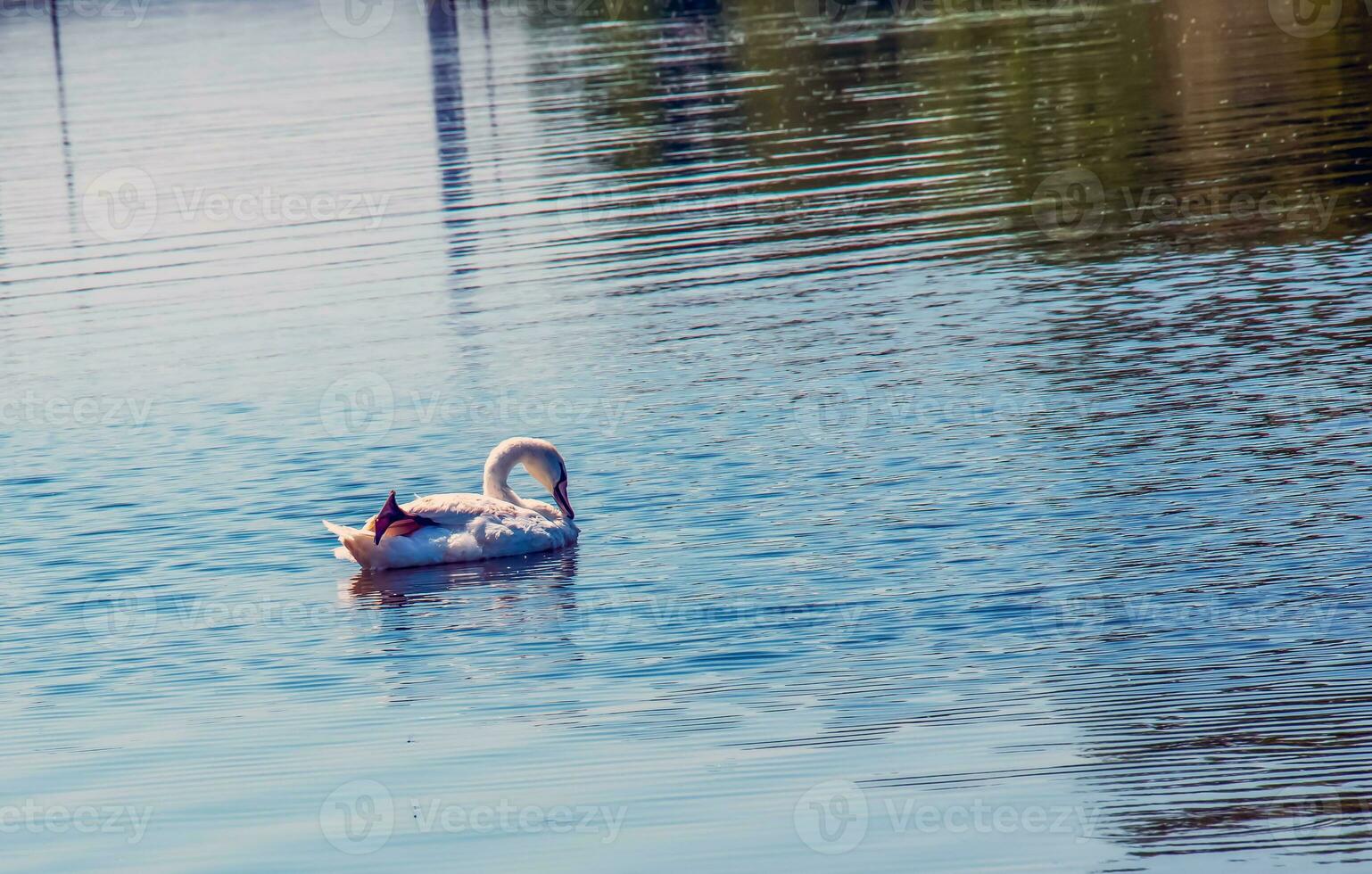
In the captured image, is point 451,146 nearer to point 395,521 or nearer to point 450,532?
point 450,532

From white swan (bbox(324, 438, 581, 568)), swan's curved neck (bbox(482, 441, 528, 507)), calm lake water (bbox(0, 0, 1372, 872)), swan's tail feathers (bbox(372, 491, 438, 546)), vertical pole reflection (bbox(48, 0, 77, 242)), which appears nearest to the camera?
calm lake water (bbox(0, 0, 1372, 872))

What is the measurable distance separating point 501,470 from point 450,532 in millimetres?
1058

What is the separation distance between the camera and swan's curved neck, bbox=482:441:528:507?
15.0 m

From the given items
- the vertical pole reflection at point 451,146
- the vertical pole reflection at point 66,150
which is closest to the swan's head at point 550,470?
the vertical pole reflection at point 451,146

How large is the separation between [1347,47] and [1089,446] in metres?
30.0

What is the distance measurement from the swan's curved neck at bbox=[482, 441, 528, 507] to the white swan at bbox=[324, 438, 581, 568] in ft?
1.42

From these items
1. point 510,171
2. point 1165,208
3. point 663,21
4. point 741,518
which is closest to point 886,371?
Answer: point 741,518

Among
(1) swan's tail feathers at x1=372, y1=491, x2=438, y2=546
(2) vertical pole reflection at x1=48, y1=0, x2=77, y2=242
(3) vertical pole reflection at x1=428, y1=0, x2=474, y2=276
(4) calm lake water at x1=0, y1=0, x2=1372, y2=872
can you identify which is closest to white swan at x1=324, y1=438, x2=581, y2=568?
(1) swan's tail feathers at x1=372, y1=491, x2=438, y2=546

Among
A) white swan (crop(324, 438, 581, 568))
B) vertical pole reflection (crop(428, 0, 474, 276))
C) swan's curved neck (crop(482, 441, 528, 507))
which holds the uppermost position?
vertical pole reflection (crop(428, 0, 474, 276))

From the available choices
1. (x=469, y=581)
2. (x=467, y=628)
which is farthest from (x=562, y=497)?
(x=467, y=628)

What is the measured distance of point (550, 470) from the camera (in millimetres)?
14672

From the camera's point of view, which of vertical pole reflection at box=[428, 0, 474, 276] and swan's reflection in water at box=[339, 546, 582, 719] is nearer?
swan's reflection in water at box=[339, 546, 582, 719]

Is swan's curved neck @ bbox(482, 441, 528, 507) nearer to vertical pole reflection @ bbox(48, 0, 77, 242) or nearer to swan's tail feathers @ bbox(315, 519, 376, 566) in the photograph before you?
swan's tail feathers @ bbox(315, 519, 376, 566)

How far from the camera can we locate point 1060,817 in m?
8.72
